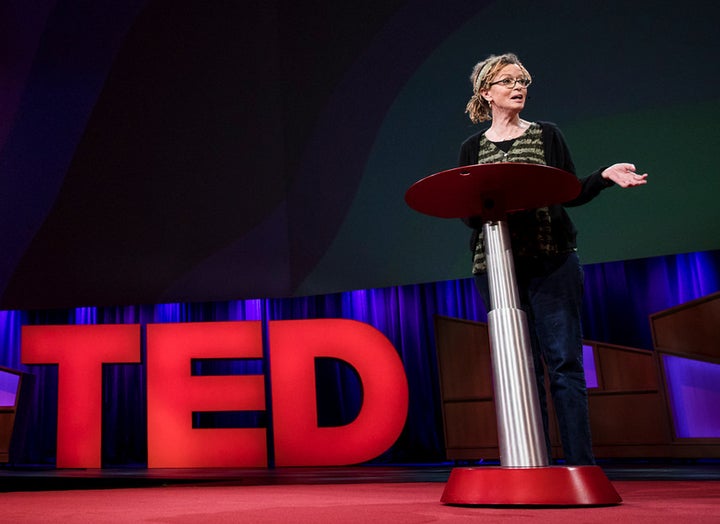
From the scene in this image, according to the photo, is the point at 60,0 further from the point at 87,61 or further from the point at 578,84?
the point at 578,84

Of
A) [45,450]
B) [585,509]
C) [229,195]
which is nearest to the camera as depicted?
[585,509]

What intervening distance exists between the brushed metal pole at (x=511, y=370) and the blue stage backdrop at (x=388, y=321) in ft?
12.6

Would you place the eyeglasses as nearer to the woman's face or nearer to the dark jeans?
the woman's face

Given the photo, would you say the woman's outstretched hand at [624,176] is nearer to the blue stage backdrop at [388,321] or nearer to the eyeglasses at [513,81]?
the eyeglasses at [513,81]

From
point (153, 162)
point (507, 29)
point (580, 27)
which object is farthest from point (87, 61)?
point (580, 27)

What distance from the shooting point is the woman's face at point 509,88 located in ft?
4.13

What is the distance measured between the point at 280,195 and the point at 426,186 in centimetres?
352

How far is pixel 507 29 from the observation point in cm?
372

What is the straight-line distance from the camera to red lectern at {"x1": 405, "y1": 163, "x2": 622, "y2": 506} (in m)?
0.97

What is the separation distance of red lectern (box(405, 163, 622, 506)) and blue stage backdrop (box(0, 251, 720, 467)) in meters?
3.84

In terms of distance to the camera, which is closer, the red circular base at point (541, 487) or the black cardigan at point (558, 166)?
the red circular base at point (541, 487)

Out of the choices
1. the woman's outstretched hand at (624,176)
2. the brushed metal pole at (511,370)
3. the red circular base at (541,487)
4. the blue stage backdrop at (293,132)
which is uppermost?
the blue stage backdrop at (293,132)

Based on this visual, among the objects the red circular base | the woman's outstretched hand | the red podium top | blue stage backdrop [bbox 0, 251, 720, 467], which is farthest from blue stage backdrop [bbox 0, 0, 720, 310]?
the red circular base

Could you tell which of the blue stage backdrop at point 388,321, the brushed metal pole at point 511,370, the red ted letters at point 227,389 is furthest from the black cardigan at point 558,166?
the blue stage backdrop at point 388,321
